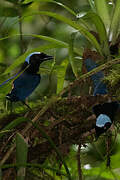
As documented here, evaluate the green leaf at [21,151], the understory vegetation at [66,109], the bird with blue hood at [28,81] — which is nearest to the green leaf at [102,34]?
the understory vegetation at [66,109]

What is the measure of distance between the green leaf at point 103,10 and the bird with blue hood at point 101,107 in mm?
148

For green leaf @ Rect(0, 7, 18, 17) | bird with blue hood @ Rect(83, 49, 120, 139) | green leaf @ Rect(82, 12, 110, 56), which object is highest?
green leaf @ Rect(0, 7, 18, 17)

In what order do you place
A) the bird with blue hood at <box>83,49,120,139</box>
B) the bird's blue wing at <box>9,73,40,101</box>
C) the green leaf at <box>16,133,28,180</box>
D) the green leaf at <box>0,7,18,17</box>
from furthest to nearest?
the green leaf at <box>0,7,18,17</box>, the bird's blue wing at <box>9,73,40,101</box>, the bird with blue hood at <box>83,49,120,139</box>, the green leaf at <box>16,133,28,180</box>

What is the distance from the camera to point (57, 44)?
1.26 metres

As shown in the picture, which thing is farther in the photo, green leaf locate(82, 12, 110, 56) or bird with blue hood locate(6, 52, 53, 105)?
bird with blue hood locate(6, 52, 53, 105)

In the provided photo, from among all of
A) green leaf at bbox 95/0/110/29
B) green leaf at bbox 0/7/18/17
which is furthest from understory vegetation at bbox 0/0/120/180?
green leaf at bbox 0/7/18/17

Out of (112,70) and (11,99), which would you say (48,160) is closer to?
(11,99)

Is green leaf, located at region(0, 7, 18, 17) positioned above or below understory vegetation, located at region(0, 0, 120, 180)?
above

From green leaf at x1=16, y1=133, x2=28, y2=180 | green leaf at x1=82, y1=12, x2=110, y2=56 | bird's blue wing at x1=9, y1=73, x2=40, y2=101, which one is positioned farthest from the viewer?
bird's blue wing at x1=9, y1=73, x2=40, y2=101

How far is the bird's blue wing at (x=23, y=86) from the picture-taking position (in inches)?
57.8

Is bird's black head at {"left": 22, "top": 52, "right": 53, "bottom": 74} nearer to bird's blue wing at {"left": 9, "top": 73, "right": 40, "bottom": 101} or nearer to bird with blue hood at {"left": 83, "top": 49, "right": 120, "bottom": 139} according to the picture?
bird's blue wing at {"left": 9, "top": 73, "right": 40, "bottom": 101}

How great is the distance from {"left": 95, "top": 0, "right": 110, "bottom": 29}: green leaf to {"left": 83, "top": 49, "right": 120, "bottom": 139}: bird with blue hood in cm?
15

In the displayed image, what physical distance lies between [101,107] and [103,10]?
39 centimetres

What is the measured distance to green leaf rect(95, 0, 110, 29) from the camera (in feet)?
4.54
